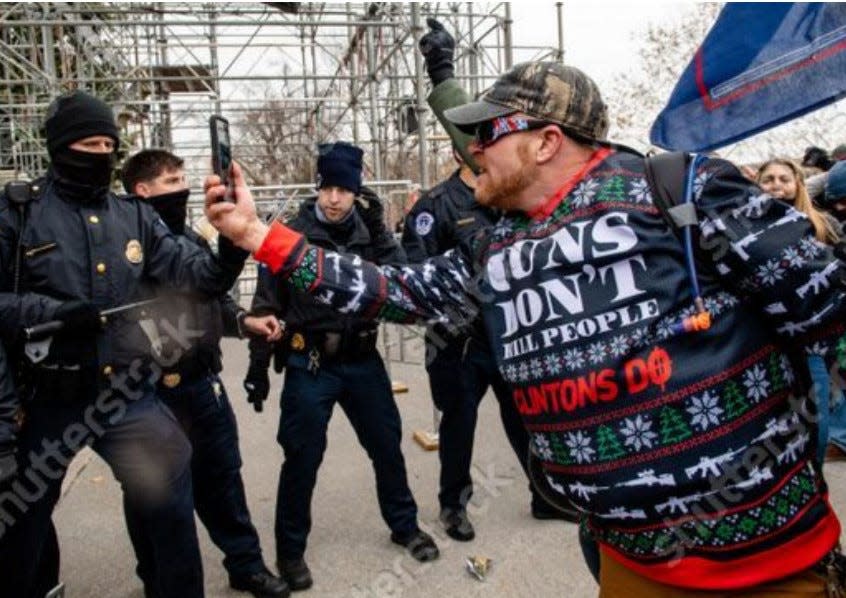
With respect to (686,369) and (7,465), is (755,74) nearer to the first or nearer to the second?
(686,369)

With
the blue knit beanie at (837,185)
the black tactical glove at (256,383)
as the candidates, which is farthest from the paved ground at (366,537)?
the blue knit beanie at (837,185)

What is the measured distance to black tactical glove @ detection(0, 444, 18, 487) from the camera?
2214 millimetres

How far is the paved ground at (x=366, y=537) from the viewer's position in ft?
10.6

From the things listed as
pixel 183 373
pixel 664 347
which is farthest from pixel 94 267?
pixel 664 347

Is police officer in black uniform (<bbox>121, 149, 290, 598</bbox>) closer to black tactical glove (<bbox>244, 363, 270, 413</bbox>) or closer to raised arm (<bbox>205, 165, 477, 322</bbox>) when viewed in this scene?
black tactical glove (<bbox>244, 363, 270, 413</bbox>)

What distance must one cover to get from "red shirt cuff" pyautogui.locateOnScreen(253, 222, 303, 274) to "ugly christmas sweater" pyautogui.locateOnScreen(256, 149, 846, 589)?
55 centimetres

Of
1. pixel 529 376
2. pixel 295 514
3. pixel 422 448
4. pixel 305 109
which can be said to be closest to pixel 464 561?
pixel 295 514

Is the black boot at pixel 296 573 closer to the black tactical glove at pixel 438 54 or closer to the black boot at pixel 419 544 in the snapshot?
the black boot at pixel 419 544

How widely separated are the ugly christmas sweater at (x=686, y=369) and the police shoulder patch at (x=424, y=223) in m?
2.07

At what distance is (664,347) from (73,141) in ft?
6.81

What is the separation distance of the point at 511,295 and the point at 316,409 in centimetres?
186

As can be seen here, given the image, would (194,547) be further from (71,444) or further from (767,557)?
(767,557)

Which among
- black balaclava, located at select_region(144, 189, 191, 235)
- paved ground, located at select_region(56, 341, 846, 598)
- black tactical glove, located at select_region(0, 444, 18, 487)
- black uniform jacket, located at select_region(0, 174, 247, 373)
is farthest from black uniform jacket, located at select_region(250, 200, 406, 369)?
black tactical glove, located at select_region(0, 444, 18, 487)

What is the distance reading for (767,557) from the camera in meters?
1.48
